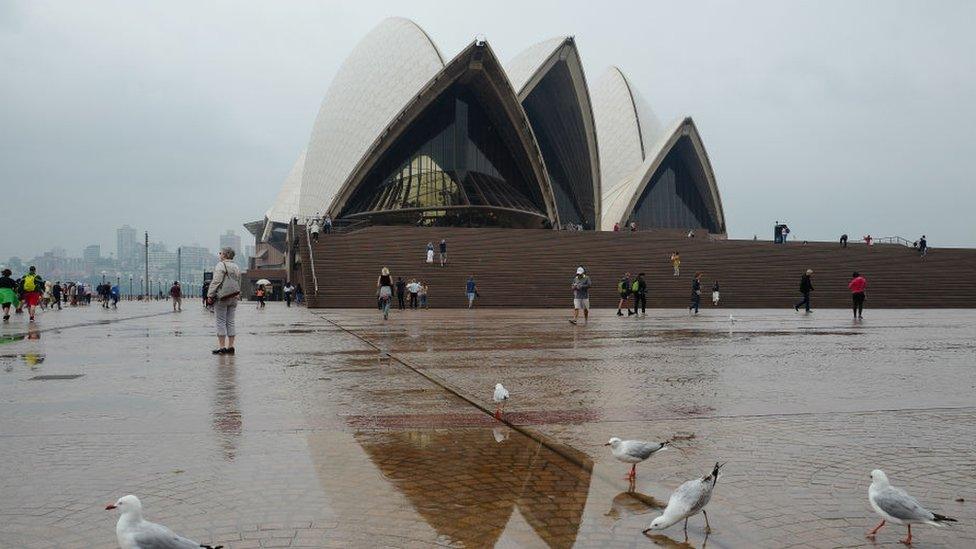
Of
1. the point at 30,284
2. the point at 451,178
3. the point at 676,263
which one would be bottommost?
the point at 30,284

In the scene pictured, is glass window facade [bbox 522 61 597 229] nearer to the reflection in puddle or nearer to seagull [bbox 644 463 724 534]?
the reflection in puddle

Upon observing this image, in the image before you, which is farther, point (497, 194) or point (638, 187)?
point (638, 187)

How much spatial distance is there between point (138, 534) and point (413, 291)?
74.1 feet

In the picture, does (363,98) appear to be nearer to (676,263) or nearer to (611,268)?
(611,268)

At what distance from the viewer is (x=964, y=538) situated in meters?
2.67

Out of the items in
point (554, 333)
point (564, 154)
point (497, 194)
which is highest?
point (564, 154)

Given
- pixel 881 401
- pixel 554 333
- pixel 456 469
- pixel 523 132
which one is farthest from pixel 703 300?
pixel 456 469

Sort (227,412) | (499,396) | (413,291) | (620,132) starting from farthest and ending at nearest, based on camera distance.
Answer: (620,132), (413,291), (227,412), (499,396)

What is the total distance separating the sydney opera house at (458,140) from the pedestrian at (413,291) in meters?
19.2

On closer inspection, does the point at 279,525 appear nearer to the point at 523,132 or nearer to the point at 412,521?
the point at 412,521

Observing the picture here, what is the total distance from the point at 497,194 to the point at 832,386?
41547mm

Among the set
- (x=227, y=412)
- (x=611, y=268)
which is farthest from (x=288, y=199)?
(x=227, y=412)

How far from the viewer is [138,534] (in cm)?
226

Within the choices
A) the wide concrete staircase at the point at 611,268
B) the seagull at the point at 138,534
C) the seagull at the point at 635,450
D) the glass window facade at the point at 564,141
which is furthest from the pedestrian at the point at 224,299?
the glass window facade at the point at 564,141
